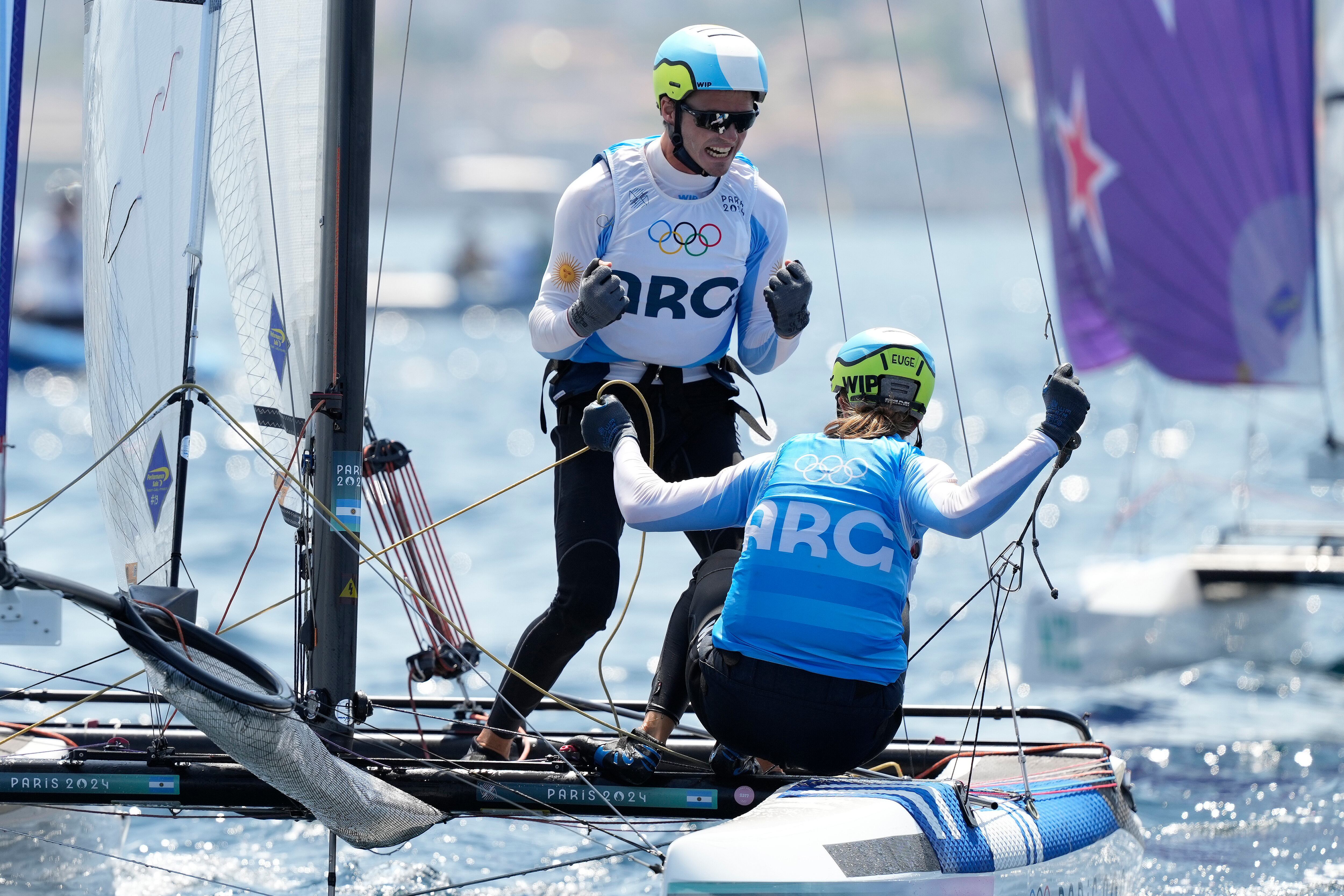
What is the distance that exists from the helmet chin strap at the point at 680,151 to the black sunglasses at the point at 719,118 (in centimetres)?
2

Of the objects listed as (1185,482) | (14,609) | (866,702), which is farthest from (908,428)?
(1185,482)

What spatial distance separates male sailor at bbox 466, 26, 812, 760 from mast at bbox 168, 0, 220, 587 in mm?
801

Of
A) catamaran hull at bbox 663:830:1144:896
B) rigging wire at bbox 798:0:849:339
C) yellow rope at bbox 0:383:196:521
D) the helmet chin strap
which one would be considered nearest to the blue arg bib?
rigging wire at bbox 798:0:849:339

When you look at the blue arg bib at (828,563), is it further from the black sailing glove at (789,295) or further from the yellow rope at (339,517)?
the black sailing glove at (789,295)

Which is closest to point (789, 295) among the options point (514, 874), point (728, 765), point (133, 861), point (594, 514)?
point (594, 514)

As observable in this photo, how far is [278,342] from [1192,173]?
261 inches

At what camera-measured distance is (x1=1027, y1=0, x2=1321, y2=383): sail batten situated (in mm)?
8922

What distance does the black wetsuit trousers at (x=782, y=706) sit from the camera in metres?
3.05

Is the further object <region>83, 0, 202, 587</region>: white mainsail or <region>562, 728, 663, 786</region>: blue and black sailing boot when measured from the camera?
<region>83, 0, 202, 587</region>: white mainsail

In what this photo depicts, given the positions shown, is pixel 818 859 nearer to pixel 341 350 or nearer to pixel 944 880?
pixel 944 880

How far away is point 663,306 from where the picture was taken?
11.8 feet

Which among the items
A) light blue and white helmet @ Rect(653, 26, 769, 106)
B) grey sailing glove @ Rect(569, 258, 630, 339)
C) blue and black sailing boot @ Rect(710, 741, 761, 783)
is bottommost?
blue and black sailing boot @ Rect(710, 741, 761, 783)

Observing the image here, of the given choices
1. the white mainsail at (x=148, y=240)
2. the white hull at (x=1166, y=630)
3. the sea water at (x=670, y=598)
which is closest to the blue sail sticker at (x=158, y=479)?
the white mainsail at (x=148, y=240)

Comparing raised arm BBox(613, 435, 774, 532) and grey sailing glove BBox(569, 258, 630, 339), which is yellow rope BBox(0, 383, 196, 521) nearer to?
grey sailing glove BBox(569, 258, 630, 339)
